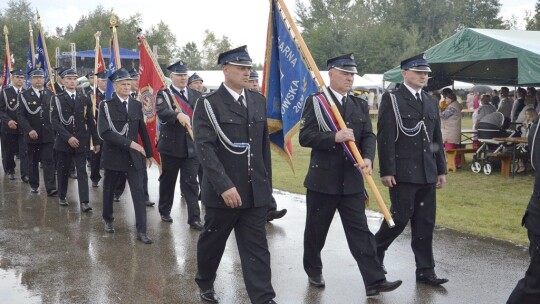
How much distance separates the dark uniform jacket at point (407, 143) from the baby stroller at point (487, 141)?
27.1 feet

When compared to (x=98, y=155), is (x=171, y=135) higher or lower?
higher

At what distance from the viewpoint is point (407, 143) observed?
236 inches

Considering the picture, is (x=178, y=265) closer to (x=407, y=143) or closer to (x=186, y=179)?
(x=186, y=179)

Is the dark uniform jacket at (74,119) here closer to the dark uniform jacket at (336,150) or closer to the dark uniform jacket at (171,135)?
the dark uniform jacket at (171,135)

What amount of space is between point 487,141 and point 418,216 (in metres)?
8.49

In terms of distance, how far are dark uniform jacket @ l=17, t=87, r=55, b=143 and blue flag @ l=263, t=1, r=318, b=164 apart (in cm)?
558

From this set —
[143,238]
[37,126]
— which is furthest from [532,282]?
[37,126]

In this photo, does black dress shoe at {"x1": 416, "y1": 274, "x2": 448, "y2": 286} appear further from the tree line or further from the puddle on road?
the tree line

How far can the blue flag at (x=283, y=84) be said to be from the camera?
6.59m

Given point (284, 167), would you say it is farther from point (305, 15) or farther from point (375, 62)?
point (305, 15)

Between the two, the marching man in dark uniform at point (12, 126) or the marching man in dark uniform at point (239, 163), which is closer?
the marching man in dark uniform at point (239, 163)

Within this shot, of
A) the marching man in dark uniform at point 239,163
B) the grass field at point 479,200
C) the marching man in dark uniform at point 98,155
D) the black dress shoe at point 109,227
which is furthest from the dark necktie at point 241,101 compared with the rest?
the marching man in dark uniform at point 98,155

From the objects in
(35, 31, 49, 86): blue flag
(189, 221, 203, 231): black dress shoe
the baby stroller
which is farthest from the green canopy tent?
(35, 31, 49, 86): blue flag

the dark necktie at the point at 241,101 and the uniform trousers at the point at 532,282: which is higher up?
the dark necktie at the point at 241,101
